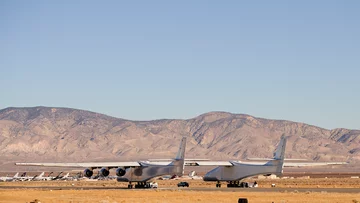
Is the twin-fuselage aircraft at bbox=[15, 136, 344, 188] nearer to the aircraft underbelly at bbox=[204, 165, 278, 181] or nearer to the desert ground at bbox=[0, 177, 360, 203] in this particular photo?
the aircraft underbelly at bbox=[204, 165, 278, 181]

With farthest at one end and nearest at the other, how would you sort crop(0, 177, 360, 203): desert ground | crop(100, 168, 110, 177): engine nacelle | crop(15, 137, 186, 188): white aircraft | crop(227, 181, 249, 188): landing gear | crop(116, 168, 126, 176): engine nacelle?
crop(227, 181, 249, 188): landing gear < crop(116, 168, 126, 176): engine nacelle < crop(100, 168, 110, 177): engine nacelle < crop(15, 137, 186, 188): white aircraft < crop(0, 177, 360, 203): desert ground

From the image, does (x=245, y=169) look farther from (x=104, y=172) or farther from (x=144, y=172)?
(x=104, y=172)

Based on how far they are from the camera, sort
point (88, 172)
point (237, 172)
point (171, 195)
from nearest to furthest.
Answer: point (171, 195) < point (88, 172) < point (237, 172)

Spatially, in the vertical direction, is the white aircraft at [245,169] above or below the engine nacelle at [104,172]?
above

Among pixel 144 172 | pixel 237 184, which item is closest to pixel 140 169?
pixel 144 172

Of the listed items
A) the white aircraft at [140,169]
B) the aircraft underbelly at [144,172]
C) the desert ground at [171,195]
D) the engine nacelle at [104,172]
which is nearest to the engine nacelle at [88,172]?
the white aircraft at [140,169]

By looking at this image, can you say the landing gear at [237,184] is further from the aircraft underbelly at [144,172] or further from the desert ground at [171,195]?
the desert ground at [171,195]

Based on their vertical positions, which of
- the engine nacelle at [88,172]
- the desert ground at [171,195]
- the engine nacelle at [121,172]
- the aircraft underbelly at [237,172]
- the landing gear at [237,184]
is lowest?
the desert ground at [171,195]

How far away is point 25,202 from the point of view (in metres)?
Result: 54.0

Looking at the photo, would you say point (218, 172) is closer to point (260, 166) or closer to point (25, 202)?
point (260, 166)

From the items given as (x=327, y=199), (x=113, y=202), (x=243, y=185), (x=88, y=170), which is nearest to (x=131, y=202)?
(x=113, y=202)

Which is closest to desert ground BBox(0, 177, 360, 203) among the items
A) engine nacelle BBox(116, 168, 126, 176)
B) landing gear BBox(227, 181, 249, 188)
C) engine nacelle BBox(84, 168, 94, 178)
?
engine nacelle BBox(84, 168, 94, 178)

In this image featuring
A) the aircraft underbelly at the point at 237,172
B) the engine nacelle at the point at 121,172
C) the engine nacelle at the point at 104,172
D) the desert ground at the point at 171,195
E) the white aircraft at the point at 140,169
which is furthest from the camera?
the engine nacelle at the point at 121,172

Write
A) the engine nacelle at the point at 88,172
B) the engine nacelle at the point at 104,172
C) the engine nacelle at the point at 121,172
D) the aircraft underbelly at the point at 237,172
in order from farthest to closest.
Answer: the engine nacelle at the point at 121,172, the engine nacelle at the point at 104,172, the aircraft underbelly at the point at 237,172, the engine nacelle at the point at 88,172
